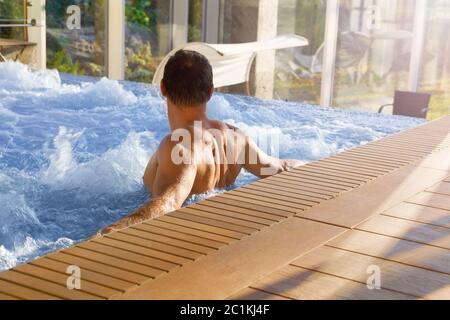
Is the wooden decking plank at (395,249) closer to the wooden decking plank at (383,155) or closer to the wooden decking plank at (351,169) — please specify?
the wooden decking plank at (351,169)

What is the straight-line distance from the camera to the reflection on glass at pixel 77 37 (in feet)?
26.4

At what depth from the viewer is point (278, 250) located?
1.93 metres

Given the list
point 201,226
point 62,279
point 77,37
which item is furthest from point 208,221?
point 77,37

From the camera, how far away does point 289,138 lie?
5230 millimetres

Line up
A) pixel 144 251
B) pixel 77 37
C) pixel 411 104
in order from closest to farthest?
pixel 144 251
pixel 411 104
pixel 77 37

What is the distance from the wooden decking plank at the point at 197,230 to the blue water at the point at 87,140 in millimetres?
898

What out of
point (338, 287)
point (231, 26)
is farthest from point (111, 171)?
point (231, 26)

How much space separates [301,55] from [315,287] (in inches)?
303

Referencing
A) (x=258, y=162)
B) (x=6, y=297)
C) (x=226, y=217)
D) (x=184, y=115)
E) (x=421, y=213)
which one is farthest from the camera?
(x=258, y=162)

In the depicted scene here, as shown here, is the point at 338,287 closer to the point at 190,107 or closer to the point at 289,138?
the point at 190,107

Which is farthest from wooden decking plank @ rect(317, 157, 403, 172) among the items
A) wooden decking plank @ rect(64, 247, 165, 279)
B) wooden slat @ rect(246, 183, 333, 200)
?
wooden decking plank @ rect(64, 247, 165, 279)

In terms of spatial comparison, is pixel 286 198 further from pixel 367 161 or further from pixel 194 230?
pixel 367 161

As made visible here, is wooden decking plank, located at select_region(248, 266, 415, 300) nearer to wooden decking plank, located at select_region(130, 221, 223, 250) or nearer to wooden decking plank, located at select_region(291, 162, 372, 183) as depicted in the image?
wooden decking plank, located at select_region(130, 221, 223, 250)

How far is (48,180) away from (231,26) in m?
5.68
